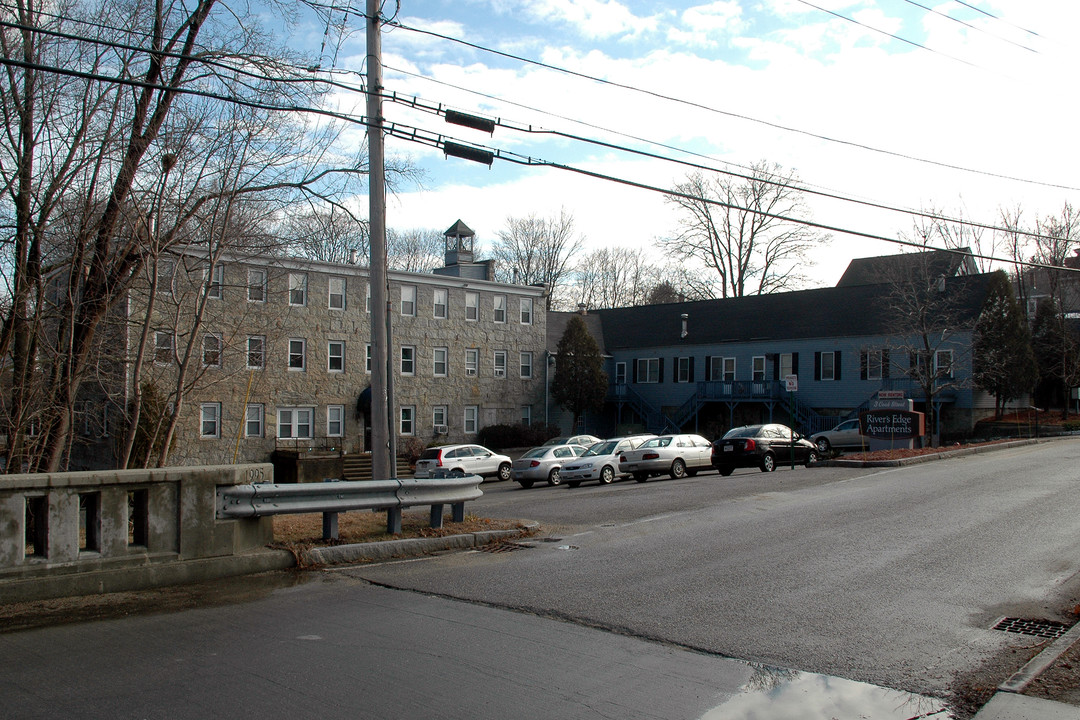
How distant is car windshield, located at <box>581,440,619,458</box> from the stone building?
376 inches

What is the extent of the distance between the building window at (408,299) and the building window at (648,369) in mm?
17401

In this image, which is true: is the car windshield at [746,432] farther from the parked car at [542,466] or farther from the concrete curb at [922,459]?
the parked car at [542,466]

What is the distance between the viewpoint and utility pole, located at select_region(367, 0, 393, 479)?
13.6m

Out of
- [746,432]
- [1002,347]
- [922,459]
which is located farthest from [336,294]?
[1002,347]

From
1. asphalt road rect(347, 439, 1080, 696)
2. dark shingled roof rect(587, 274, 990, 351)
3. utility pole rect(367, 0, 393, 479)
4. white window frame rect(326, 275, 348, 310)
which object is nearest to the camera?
asphalt road rect(347, 439, 1080, 696)

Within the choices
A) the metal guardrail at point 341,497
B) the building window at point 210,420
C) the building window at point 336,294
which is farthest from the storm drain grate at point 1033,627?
the building window at point 336,294

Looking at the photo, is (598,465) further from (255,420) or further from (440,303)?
(440,303)

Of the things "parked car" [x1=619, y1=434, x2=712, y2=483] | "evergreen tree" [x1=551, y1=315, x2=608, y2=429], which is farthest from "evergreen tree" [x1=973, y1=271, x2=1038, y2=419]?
"parked car" [x1=619, y1=434, x2=712, y2=483]

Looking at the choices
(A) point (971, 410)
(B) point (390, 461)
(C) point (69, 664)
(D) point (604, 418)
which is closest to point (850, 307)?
(A) point (971, 410)

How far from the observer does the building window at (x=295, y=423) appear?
37.0 metres

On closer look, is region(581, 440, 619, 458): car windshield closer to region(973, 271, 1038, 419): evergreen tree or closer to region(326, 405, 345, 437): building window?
region(326, 405, 345, 437): building window

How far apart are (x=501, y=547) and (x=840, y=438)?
106ft

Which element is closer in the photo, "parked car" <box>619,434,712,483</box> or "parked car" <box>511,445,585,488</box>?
"parked car" <box>619,434,712,483</box>

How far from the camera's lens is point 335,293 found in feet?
127
